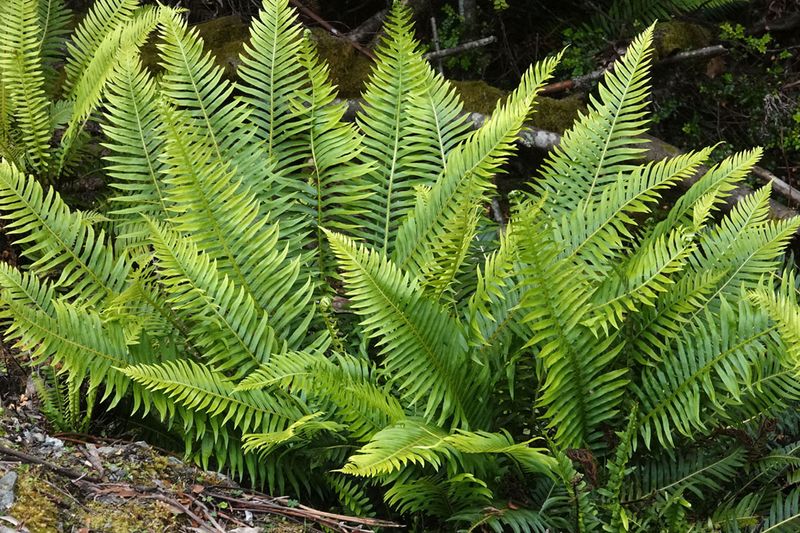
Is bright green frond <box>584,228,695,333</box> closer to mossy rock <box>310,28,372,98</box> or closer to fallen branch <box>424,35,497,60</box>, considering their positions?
mossy rock <box>310,28,372,98</box>

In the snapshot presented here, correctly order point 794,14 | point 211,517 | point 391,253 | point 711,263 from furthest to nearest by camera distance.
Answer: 1. point 794,14
2. point 391,253
3. point 711,263
4. point 211,517

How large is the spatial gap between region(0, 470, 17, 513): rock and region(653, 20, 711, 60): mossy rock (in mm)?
4643

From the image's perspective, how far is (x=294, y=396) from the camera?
307cm

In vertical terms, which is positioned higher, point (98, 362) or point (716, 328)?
point (716, 328)

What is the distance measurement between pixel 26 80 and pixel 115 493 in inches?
85.4

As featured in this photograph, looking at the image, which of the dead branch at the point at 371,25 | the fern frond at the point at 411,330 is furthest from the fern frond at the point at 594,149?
the dead branch at the point at 371,25

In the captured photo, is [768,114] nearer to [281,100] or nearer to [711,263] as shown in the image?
[711,263]

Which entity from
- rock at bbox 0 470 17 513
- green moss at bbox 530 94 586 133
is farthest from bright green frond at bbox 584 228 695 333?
green moss at bbox 530 94 586 133

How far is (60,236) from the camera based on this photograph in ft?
10.9

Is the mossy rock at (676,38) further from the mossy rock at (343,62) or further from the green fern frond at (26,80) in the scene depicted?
the green fern frond at (26,80)

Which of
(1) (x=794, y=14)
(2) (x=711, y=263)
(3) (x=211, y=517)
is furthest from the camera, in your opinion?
(1) (x=794, y=14)

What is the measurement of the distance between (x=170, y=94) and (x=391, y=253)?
114cm

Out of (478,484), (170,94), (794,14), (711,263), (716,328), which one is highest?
(794,14)

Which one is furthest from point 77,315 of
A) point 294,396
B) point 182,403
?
point 294,396
